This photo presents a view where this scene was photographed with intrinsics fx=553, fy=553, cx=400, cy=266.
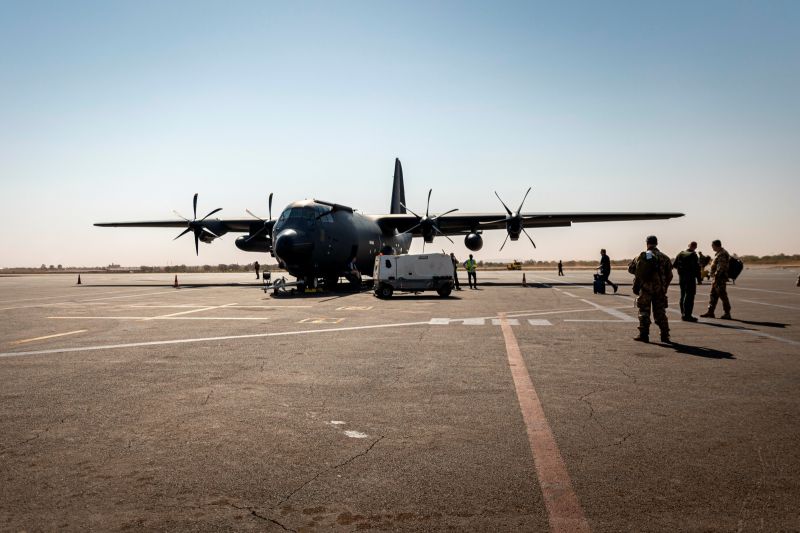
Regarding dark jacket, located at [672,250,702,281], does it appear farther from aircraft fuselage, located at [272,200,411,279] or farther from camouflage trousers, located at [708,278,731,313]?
aircraft fuselage, located at [272,200,411,279]

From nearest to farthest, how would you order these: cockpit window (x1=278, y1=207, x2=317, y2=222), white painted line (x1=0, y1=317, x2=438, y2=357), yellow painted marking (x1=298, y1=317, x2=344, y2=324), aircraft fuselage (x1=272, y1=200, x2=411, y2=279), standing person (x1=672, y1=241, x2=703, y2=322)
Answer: white painted line (x1=0, y1=317, x2=438, y2=357), yellow painted marking (x1=298, y1=317, x2=344, y2=324), standing person (x1=672, y1=241, x2=703, y2=322), aircraft fuselage (x1=272, y1=200, x2=411, y2=279), cockpit window (x1=278, y1=207, x2=317, y2=222)

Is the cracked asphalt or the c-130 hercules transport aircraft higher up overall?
the c-130 hercules transport aircraft

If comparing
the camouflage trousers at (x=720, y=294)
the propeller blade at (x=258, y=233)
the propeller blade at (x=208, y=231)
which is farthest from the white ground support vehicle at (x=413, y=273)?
the propeller blade at (x=208, y=231)

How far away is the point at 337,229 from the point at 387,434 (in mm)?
22800

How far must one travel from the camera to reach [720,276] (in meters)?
14.6

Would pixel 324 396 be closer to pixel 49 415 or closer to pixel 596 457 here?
pixel 49 415

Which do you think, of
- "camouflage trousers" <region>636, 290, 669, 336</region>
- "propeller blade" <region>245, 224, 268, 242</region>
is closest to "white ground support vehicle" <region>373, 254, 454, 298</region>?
"camouflage trousers" <region>636, 290, 669, 336</region>

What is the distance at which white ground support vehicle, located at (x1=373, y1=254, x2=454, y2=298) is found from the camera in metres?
22.9

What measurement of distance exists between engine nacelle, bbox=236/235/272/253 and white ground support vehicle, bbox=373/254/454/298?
45.3 ft

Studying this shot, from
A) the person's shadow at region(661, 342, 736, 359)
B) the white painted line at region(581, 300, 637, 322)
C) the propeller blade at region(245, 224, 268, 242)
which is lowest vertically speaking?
the person's shadow at region(661, 342, 736, 359)

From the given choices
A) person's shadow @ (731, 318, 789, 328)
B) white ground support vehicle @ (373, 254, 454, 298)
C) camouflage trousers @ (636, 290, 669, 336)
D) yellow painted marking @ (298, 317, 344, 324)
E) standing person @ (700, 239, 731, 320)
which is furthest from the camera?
white ground support vehicle @ (373, 254, 454, 298)

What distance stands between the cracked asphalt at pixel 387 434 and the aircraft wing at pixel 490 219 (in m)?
25.5

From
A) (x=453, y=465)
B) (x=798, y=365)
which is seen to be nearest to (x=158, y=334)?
(x=453, y=465)

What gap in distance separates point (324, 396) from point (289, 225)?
19.4 m
